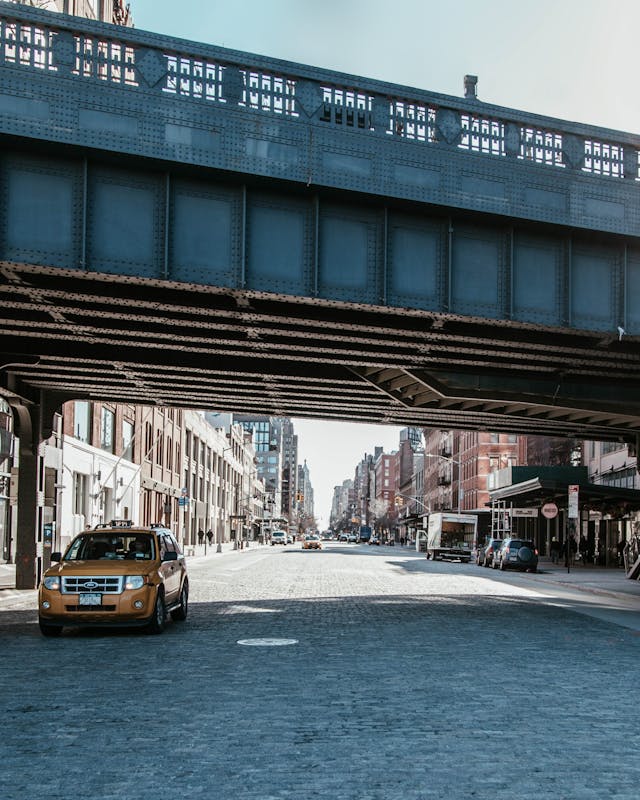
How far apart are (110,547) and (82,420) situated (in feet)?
99.4

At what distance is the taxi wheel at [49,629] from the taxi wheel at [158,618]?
58.3 inches

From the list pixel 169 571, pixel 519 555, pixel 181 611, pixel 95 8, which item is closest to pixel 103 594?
pixel 169 571

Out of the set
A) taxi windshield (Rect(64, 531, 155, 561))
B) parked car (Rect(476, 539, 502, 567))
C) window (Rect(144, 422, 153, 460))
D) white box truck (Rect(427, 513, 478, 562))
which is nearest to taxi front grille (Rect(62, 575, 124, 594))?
taxi windshield (Rect(64, 531, 155, 561))

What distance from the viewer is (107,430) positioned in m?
51.3

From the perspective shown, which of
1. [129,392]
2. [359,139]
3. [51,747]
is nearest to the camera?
[51,747]

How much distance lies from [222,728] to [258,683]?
8.28 ft

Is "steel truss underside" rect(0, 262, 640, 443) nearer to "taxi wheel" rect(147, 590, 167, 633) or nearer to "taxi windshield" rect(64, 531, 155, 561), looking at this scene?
"taxi windshield" rect(64, 531, 155, 561)

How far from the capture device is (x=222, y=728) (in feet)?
26.9

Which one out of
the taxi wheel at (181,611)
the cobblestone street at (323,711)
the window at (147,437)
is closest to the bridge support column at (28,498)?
the cobblestone street at (323,711)

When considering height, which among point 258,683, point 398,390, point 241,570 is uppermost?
point 398,390

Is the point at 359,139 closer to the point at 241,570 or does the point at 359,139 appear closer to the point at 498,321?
the point at 498,321

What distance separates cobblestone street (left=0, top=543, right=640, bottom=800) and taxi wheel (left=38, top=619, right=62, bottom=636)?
0.59 ft

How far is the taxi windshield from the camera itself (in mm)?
16328

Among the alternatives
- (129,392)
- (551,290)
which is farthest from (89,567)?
(129,392)
